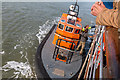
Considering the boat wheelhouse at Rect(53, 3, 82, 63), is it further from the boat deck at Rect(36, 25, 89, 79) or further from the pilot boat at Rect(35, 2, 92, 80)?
the boat deck at Rect(36, 25, 89, 79)

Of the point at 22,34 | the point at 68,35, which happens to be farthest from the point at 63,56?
the point at 22,34

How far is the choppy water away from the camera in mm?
6444

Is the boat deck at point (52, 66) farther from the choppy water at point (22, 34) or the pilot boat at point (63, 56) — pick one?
the choppy water at point (22, 34)

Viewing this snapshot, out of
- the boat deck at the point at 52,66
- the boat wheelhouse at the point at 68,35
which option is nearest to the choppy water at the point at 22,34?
the boat deck at the point at 52,66

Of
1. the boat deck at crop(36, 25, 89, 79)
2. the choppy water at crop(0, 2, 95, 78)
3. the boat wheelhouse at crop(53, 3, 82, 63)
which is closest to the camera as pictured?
the boat deck at crop(36, 25, 89, 79)

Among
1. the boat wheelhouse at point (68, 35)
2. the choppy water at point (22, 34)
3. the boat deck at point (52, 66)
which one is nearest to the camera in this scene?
the boat deck at point (52, 66)

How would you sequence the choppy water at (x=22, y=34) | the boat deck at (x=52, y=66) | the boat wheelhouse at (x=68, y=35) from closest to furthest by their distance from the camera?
1. the boat deck at (x=52, y=66)
2. the boat wheelhouse at (x=68, y=35)
3. the choppy water at (x=22, y=34)

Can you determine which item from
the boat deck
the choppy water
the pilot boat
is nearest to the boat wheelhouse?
the pilot boat

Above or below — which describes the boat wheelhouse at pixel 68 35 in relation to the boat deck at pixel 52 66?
above

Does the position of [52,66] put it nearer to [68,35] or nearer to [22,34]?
[68,35]

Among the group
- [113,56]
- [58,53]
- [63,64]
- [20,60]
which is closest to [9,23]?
[20,60]

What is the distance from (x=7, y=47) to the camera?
7.75 meters

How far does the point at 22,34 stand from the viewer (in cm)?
958

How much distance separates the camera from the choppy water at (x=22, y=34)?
21.1ft
